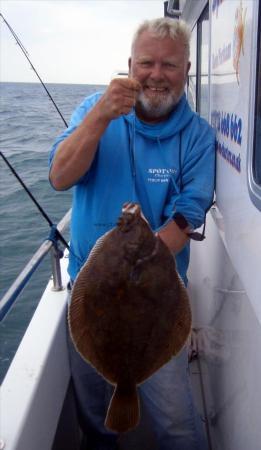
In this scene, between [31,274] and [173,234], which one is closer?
[173,234]

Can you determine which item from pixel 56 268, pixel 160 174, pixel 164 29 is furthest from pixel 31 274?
pixel 164 29

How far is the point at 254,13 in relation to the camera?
151cm

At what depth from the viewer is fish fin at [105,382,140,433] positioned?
6.03 feet

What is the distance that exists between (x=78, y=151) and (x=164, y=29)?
28.6 inches

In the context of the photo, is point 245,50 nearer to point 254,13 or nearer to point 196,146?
point 254,13

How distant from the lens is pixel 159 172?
91.2 inches

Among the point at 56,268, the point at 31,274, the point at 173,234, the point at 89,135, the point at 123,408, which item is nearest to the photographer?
the point at 123,408

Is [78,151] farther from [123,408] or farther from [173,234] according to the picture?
[123,408]

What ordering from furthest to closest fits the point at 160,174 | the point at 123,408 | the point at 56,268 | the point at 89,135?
1. the point at 56,268
2. the point at 160,174
3. the point at 89,135
4. the point at 123,408

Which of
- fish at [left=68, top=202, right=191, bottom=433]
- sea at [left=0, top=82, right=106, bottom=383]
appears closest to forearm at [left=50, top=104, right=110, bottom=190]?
fish at [left=68, top=202, right=191, bottom=433]

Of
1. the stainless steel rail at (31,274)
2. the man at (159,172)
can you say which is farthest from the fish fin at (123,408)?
the stainless steel rail at (31,274)

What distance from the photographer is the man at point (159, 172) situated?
2227 millimetres

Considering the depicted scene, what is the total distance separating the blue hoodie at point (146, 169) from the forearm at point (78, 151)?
0.44ft

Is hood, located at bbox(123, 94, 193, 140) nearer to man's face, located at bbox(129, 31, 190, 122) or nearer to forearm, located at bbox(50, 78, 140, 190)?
man's face, located at bbox(129, 31, 190, 122)
